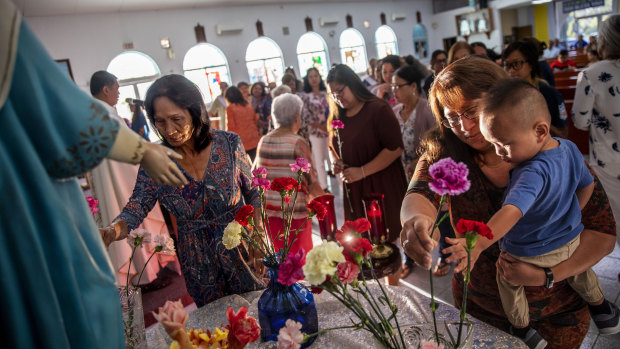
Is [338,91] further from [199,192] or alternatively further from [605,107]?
[605,107]

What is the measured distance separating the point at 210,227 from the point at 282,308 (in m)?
0.71

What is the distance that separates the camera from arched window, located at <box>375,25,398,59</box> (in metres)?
16.8

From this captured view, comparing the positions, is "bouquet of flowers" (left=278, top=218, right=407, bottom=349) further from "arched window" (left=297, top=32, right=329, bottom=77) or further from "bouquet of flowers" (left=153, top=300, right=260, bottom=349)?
"arched window" (left=297, top=32, right=329, bottom=77)

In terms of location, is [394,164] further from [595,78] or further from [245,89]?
[245,89]

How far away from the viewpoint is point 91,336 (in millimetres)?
812

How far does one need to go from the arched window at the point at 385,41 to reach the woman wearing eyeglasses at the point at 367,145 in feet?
47.2

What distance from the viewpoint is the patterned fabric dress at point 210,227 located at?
1.85 m

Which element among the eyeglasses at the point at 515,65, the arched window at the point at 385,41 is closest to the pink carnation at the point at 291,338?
the eyeglasses at the point at 515,65

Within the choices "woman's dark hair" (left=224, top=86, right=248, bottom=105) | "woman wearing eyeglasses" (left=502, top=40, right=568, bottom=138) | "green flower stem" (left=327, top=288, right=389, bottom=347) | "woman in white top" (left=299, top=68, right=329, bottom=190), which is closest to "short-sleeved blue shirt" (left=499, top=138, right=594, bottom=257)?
"green flower stem" (left=327, top=288, right=389, bottom=347)

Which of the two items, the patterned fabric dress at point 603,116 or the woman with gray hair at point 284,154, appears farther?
the woman with gray hair at point 284,154

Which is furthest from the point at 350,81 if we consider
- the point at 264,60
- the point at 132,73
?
the point at 264,60

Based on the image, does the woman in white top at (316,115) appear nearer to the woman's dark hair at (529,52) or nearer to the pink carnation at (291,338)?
the woman's dark hair at (529,52)

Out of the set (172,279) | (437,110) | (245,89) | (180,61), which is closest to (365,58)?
(180,61)

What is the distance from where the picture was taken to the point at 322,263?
81 centimetres
